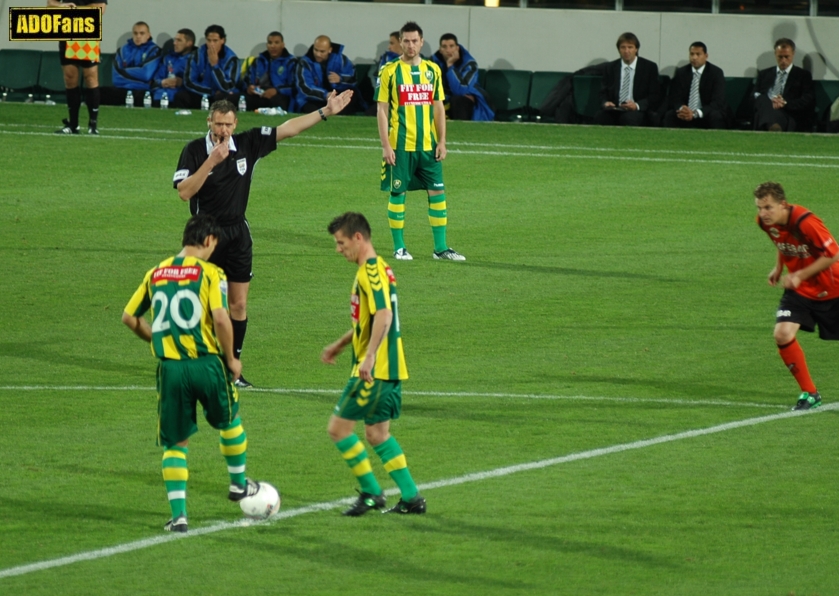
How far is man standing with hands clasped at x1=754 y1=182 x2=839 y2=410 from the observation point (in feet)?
31.8

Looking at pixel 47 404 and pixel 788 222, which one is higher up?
pixel 788 222

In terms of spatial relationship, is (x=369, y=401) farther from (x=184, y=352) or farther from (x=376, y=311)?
(x=184, y=352)

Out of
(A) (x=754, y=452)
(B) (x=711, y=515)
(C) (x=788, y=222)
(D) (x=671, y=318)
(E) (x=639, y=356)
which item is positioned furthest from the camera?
(D) (x=671, y=318)

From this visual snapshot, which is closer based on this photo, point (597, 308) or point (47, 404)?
point (47, 404)

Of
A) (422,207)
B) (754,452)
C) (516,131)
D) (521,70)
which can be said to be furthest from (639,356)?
(521,70)

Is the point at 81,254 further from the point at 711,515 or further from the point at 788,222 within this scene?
the point at 711,515

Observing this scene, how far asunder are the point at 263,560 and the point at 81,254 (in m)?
9.12

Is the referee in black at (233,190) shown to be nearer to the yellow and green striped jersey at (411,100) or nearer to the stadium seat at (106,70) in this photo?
the yellow and green striped jersey at (411,100)

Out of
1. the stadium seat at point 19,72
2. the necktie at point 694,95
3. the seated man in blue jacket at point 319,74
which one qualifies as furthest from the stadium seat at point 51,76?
the necktie at point 694,95

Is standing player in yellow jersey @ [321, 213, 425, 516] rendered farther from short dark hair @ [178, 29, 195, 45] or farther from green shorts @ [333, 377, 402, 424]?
short dark hair @ [178, 29, 195, 45]

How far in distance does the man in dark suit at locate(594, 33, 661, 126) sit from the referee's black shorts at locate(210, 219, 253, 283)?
15.9m

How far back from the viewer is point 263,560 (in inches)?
271

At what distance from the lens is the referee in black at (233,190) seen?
1012 cm

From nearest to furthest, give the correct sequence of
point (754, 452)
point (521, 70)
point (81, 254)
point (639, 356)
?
1. point (754, 452)
2. point (639, 356)
3. point (81, 254)
4. point (521, 70)
